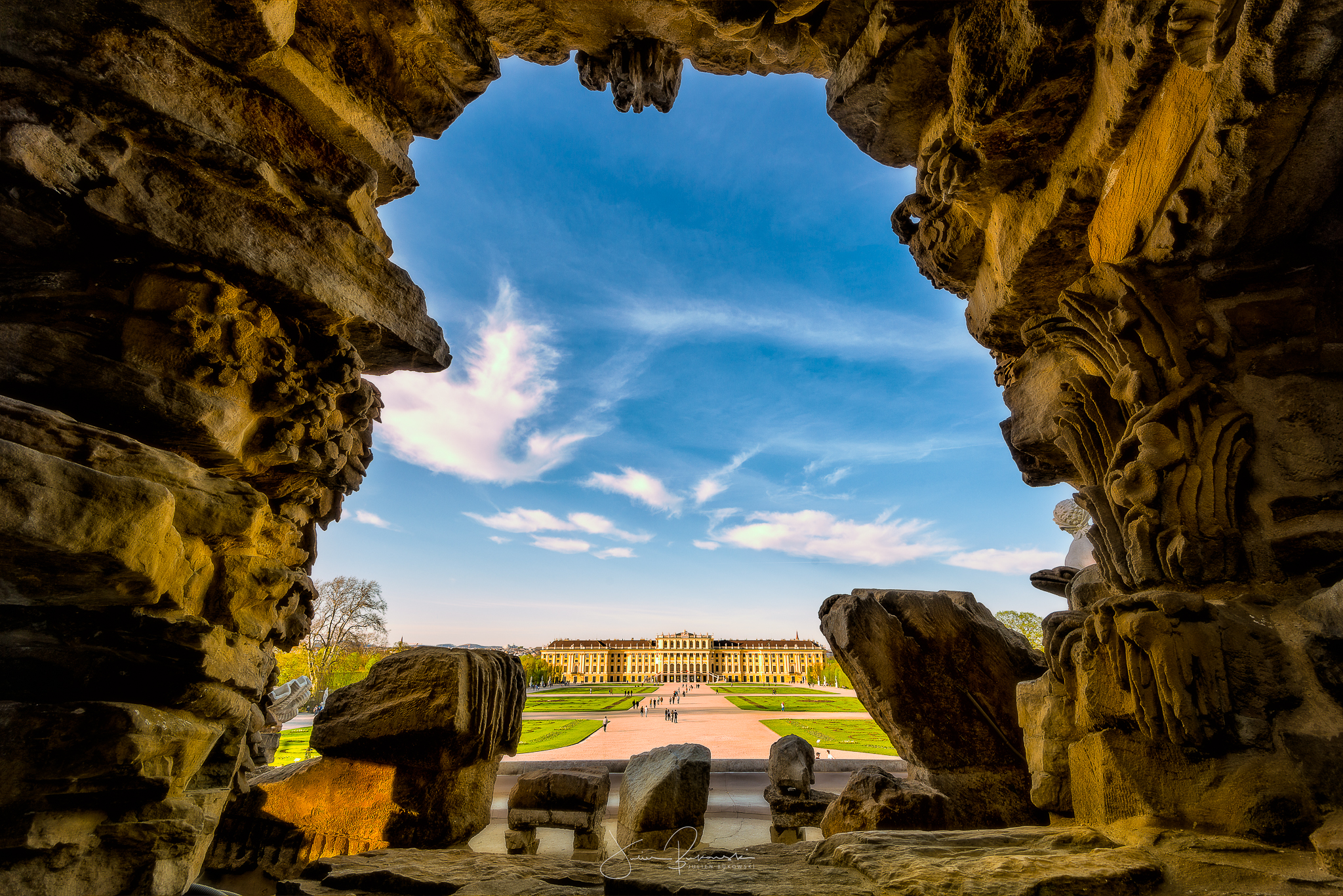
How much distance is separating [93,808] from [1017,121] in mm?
4896

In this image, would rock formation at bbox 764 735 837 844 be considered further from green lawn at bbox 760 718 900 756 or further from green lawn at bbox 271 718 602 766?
green lawn at bbox 271 718 602 766

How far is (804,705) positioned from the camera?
2798cm

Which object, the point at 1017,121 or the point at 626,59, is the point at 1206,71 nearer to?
the point at 1017,121

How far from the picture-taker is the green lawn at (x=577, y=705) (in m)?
24.8

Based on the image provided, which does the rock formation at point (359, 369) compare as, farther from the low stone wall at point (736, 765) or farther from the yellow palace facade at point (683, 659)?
the yellow palace facade at point (683, 659)

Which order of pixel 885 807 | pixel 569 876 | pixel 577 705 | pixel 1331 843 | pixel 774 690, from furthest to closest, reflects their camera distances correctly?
1. pixel 774 690
2. pixel 577 705
3. pixel 885 807
4. pixel 569 876
5. pixel 1331 843

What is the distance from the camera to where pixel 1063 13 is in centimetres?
247

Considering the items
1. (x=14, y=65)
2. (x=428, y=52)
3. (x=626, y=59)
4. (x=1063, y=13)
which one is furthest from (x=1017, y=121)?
(x=14, y=65)

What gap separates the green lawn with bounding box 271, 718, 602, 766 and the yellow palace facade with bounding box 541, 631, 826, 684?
53.7 meters

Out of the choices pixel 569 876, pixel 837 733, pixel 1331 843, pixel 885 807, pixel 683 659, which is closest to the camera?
pixel 1331 843

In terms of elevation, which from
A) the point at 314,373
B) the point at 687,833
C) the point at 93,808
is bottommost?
the point at 687,833

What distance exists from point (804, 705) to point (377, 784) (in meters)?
27.8

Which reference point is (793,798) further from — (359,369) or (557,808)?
(359,369)

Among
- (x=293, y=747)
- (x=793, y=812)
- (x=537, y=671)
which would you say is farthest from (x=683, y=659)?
(x=793, y=812)
